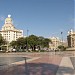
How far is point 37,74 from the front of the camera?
1510cm

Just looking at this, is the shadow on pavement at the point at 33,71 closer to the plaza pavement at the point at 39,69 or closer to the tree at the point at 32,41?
the plaza pavement at the point at 39,69

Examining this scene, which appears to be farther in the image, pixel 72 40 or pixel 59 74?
pixel 72 40

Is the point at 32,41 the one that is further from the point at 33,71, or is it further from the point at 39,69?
the point at 33,71

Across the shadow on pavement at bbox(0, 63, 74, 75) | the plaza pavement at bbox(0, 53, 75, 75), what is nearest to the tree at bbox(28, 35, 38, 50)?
the plaza pavement at bbox(0, 53, 75, 75)

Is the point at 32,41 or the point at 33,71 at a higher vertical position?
the point at 32,41

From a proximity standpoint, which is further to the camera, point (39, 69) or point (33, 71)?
point (39, 69)

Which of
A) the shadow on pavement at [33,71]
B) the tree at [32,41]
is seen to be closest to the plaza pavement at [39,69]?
the shadow on pavement at [33,71]

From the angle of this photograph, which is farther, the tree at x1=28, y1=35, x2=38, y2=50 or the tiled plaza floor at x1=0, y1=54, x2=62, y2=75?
the tree at x1=28, y1=35, x2=38, y2=50

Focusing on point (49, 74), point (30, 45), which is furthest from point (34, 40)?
point (49, 74)

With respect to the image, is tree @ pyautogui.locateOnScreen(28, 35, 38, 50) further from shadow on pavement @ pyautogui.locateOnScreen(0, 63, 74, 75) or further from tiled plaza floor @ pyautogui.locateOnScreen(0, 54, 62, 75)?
shadow on pavement @ pyautogui.locateOnScreen(0, 63, 74, 75)

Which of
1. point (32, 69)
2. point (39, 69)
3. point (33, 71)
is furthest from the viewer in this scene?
point (39, 69)

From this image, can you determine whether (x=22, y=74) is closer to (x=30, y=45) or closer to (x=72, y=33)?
(x=30, y=45)

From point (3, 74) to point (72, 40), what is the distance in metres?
123

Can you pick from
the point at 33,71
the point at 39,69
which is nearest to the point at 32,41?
the point at 39,69
